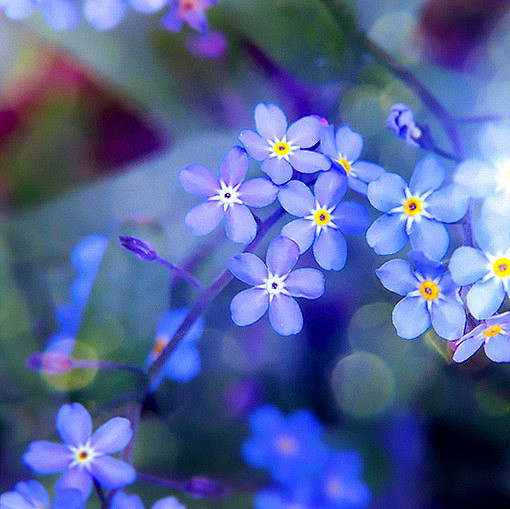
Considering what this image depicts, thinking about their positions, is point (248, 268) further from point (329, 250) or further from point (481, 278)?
point (481, 278)

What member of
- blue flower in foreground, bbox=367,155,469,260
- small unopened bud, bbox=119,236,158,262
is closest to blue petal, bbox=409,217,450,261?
blue flower in foreground, bbox=367,155,469,260

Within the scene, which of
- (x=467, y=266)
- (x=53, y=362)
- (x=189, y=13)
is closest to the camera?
(x=467, y=266)

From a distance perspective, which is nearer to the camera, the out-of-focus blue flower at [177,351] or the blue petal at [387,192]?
the blue petal at [387,192]

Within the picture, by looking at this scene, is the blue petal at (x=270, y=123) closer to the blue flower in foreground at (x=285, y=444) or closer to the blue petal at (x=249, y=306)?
the blue petal at (x=249, y=306)

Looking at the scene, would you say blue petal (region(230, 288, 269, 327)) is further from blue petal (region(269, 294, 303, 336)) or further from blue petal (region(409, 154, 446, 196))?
blue petal (region(409, 154, 446, 196))

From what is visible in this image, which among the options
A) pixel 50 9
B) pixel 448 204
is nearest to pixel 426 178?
pixel 448 204

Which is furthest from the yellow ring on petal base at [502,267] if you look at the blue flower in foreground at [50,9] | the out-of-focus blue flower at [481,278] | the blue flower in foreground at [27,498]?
the blue flower in foreground at [50,9]

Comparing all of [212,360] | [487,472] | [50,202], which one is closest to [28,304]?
[50,202]
